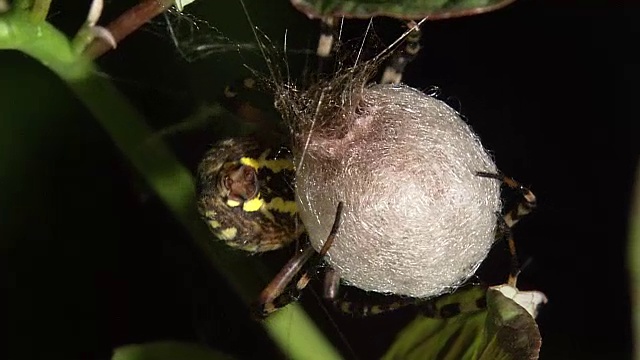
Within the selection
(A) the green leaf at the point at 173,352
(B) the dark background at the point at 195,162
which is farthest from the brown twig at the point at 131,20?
(A) the green leaf at the point at 173,352

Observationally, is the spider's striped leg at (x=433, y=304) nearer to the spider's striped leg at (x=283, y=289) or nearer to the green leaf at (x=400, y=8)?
the spider's striped leg at (x=283, y=289)

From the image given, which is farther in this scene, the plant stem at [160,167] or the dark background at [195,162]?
the dark background at [195,162]

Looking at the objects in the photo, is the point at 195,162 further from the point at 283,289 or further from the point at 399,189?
the point at 399,189

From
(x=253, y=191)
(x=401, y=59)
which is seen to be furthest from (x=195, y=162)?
(x=401, y=59)

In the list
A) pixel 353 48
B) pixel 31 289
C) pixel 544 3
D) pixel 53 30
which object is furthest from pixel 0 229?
pixel 544 3

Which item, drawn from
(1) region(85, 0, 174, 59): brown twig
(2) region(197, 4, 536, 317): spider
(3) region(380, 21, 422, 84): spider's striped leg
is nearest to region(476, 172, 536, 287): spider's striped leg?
(2) region(197, 4, 536, 317): spider

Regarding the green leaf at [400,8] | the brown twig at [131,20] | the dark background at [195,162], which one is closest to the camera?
the green leaf at [400,8]
